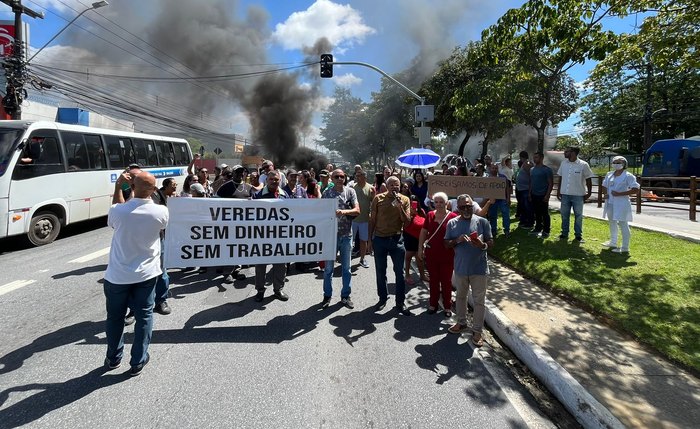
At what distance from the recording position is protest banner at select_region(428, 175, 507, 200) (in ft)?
22.6

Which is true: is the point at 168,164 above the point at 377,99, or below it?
below

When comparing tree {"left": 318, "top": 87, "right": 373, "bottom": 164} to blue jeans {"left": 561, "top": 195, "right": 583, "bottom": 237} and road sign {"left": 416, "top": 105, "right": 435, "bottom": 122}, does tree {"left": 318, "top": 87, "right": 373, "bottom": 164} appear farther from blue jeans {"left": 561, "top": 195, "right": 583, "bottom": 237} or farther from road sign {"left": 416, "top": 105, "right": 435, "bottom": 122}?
blue jeans {"left": 561, "top": 195, "right": 583, "bottom": 237}

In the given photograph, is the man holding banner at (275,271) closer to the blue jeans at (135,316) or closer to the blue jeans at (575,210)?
the blue jeans at (135,316)

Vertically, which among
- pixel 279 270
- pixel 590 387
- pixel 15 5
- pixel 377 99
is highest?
pixel 377 99

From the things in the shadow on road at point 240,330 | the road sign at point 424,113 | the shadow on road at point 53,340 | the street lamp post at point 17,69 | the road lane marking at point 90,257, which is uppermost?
the street lamp post at point 17,69

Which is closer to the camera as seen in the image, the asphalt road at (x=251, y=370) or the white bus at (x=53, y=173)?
the asphalt road at (x=251, y=370)

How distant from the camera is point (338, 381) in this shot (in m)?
3.10

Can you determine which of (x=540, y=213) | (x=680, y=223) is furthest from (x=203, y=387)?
(x=680, y=223)

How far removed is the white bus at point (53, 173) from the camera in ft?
24.9

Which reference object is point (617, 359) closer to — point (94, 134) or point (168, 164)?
point (94, 134)

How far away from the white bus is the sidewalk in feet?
28.7

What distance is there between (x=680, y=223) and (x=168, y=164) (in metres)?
15.3

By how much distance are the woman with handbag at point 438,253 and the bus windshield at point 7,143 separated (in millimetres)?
8000

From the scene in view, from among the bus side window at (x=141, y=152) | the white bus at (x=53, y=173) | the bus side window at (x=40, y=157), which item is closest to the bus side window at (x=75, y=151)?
the white bus at (x=53, y=173)
